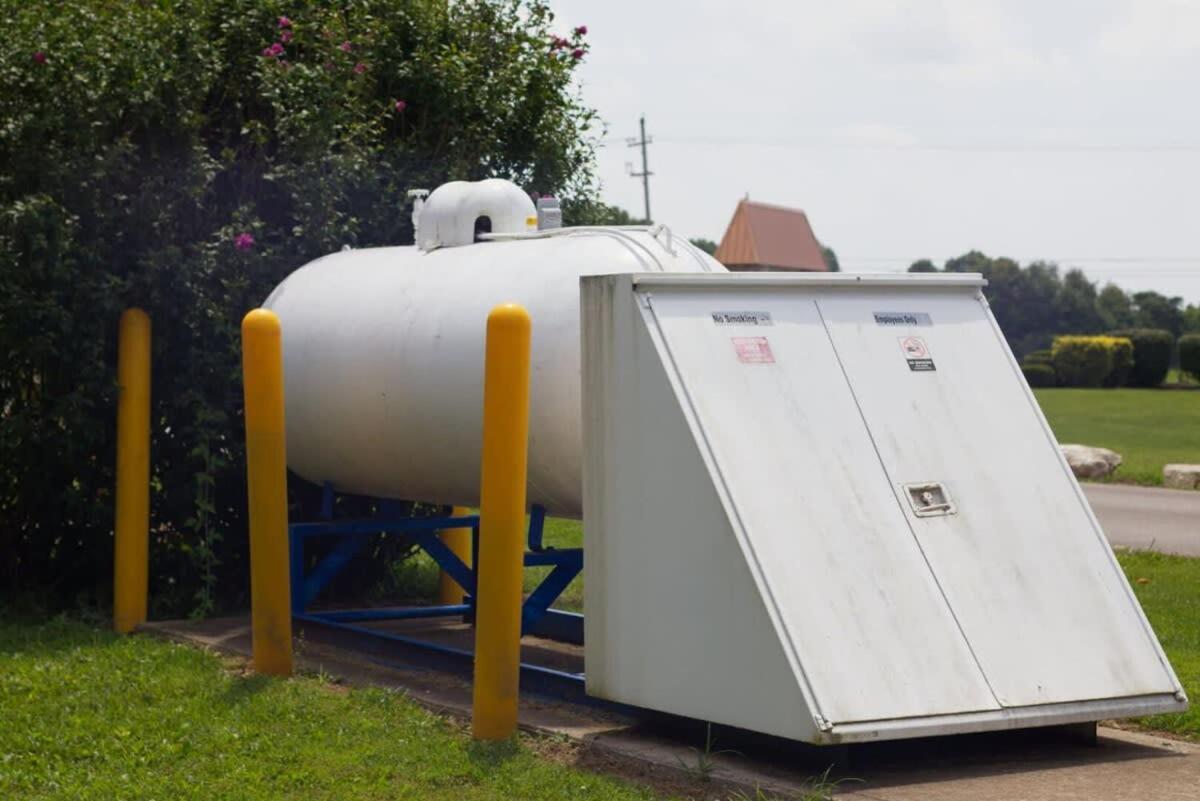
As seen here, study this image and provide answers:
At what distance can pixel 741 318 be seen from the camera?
23.6 feet

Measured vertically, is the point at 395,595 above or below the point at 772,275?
below

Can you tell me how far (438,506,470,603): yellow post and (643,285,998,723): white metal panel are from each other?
3.98 meters

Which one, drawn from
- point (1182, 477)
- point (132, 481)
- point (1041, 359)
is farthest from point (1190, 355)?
point (132, 481)

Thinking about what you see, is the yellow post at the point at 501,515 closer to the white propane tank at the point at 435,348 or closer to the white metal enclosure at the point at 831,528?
the white metal enclosure at the point at 831,528

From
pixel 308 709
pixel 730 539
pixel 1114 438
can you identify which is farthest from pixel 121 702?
pixel 1114 438

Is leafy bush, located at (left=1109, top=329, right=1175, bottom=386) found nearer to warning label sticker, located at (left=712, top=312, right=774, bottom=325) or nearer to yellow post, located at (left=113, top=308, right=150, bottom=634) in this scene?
yellow post, located at (left=113, top=308, right=150, bottom=634)

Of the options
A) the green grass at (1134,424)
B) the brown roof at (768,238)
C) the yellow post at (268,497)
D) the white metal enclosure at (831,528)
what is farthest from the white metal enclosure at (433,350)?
the brown roof at (768,238)

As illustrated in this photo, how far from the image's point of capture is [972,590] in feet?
22.4

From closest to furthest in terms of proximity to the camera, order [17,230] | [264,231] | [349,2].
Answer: [17,230], [264,231], [349,2]

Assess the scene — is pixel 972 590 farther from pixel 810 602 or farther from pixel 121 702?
pixel 121 702

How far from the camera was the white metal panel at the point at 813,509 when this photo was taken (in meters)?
6.43

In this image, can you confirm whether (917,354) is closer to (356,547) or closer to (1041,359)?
(356,547)

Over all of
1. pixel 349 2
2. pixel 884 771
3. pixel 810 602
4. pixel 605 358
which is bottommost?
pixel 884 771

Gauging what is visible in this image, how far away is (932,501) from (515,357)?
1730 millimetres
